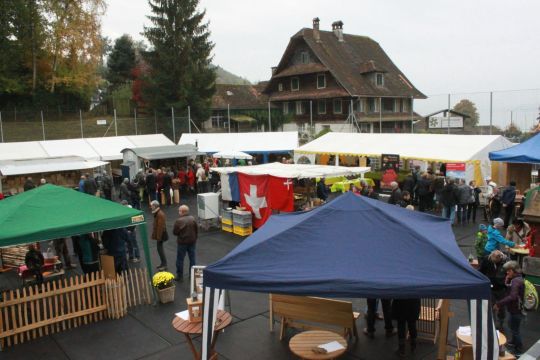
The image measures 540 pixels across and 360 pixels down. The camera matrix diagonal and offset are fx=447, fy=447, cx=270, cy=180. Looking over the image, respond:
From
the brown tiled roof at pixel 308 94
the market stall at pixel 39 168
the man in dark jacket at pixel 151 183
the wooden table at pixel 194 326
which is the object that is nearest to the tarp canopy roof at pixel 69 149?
the market stall at pixel 39 168

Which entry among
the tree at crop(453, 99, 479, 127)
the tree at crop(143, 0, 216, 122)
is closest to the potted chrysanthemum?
the tree at crop(453, 99, 479, 127)

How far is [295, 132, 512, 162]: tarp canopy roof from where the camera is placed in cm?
1750

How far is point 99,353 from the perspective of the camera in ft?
21.9

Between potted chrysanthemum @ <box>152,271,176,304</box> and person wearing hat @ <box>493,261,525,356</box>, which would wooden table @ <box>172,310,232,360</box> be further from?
person wearing hat @ <box>493,261,525,356</box>

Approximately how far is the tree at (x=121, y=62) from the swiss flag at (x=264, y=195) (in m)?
41.3

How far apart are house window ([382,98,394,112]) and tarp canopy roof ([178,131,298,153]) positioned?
52.9 ft

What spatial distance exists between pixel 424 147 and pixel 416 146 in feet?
1.28

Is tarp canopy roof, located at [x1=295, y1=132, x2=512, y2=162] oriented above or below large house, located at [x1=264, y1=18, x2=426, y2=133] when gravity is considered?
below

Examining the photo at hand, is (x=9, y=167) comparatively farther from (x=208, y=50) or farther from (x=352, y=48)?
(x=352, y=48)

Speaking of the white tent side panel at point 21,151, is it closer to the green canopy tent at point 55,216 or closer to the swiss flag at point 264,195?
the swiss flag at point 264,195

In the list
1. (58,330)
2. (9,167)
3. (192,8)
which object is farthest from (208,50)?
(58,330)

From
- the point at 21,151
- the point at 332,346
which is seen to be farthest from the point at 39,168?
the point at 332,346

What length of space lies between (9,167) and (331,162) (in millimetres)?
15463

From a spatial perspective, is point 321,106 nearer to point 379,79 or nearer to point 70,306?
point 379,79
